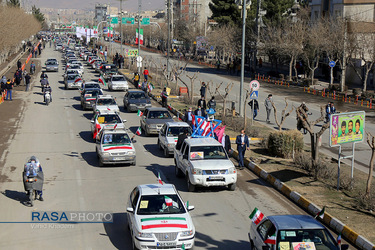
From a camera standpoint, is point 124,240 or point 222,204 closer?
point 124,240

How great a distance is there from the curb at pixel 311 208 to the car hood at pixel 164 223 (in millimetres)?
4415

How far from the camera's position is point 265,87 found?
2228 inches

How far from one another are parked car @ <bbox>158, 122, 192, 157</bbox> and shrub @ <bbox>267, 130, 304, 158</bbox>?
386cm

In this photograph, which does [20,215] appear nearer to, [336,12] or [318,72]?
[336,12]

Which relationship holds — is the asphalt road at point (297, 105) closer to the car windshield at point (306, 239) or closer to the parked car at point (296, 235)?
the parked car at point (296, 235)

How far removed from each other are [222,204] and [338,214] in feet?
11.7

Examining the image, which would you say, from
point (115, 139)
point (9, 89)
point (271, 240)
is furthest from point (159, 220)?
point (9, 89)

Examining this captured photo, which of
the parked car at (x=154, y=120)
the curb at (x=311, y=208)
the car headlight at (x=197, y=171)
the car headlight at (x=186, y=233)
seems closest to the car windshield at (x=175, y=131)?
the curb at (x=311, y=208)

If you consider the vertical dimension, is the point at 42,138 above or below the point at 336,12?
below

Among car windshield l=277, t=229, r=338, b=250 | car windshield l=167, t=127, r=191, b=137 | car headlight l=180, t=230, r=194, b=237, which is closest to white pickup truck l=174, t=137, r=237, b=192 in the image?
car windshield l=167, t=127, r=191, b=137

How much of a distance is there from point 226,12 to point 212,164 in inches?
2937

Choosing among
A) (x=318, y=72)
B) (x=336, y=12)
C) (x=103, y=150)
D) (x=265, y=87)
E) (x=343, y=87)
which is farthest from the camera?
(x=318, y=72)

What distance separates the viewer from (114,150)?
70.0 ft

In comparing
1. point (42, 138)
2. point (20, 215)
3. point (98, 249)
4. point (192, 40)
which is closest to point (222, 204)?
point (98, 249)
